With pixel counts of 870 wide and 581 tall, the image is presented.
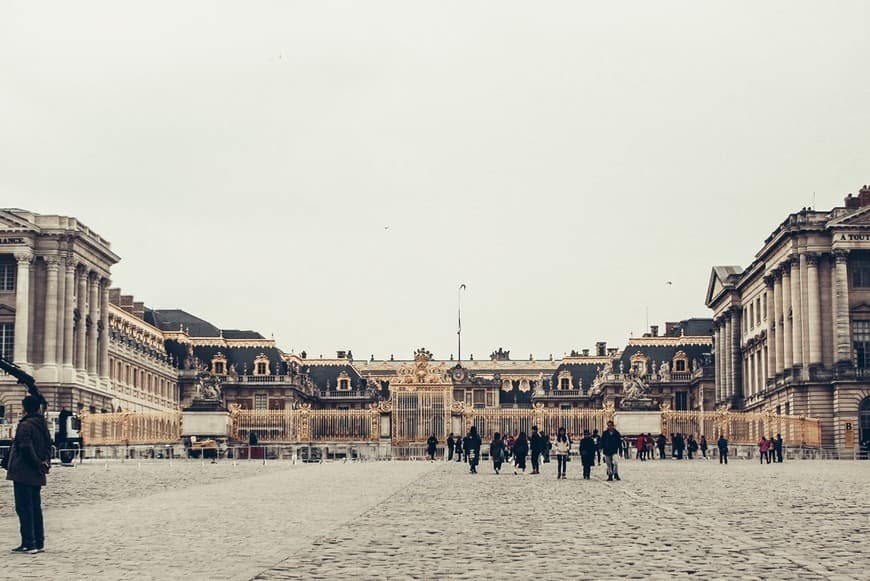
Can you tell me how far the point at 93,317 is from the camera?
89438 millimetres

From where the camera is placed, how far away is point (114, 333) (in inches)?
3826

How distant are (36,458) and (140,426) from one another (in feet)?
167

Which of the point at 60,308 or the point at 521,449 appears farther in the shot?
the point at 60,308

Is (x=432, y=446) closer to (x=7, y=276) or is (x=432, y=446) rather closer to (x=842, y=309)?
(x=842, y=309)

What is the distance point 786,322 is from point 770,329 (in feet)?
14.1

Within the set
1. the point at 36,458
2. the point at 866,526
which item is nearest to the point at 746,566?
the point at 866,526

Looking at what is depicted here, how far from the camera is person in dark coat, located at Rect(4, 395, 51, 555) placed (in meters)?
15.0

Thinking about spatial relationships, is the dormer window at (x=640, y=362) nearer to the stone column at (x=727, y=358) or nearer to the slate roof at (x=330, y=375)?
the stone column at (x=727, y=358)

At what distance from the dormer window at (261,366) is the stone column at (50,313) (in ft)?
117

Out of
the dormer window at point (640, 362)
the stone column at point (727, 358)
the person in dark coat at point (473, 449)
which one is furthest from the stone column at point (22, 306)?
the dormer window at point (640, 362)

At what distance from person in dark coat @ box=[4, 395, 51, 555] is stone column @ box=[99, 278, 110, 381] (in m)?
76.3

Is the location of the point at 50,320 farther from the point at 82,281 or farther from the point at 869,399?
the point at 869,399

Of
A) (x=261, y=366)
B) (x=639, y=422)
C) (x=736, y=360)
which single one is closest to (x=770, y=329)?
(x=736, y=360)

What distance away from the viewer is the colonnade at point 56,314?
82750 mm
